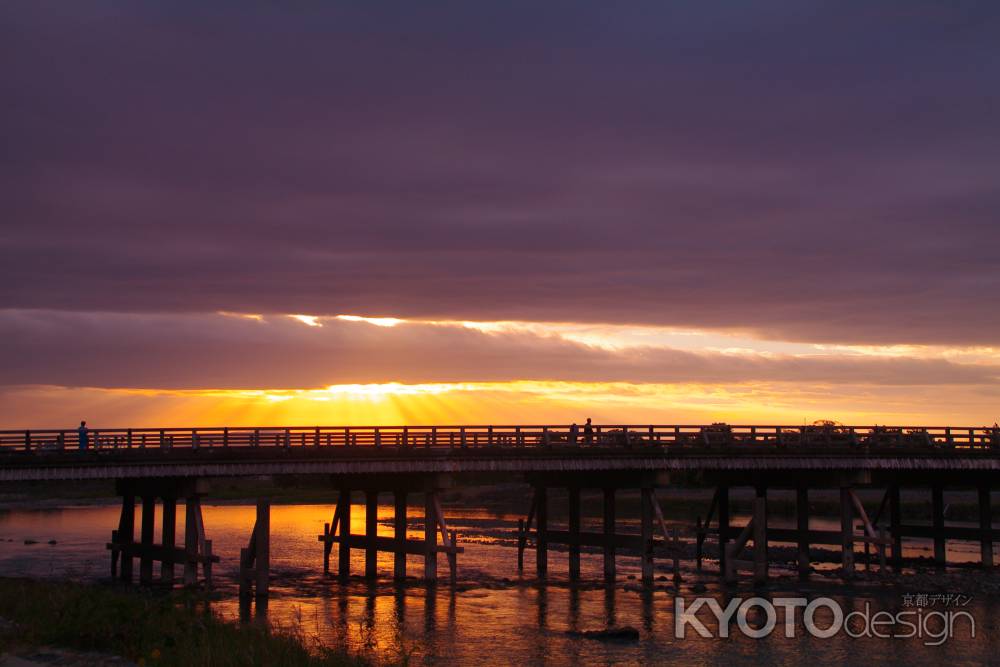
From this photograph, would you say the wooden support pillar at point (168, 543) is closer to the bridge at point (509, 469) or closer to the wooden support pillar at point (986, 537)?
the bridge at point (509, 469)

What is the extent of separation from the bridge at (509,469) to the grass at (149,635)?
9290 mm

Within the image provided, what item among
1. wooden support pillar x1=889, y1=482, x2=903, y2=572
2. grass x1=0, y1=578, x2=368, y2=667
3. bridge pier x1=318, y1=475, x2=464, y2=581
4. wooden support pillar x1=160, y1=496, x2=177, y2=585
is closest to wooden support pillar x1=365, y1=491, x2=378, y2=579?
bridge pier x1=318, y1=475, x2=464, y2=581

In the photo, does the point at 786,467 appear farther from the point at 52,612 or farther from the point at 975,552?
the point at 52,612

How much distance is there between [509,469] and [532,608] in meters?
7.14

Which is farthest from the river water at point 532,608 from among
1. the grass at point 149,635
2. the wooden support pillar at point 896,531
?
the wooden support pillar at point 896,531

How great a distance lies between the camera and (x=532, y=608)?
3725 centimetres

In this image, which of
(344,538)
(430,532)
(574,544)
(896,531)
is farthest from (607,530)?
(896,531)

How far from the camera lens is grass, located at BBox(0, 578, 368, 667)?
822 inches

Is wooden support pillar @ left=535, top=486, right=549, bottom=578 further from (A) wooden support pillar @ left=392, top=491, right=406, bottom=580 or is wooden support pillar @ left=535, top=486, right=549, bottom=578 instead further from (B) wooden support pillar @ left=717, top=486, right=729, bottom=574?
(B) wooden support pillar @ left=717, top=486, right=729, bottom=574

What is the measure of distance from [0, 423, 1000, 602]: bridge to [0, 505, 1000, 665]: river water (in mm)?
1681

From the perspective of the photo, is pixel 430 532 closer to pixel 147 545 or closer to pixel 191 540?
pixel 191 540

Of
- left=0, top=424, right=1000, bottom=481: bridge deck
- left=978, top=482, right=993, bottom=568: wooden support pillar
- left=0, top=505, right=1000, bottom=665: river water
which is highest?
left=0, top=424, right=1000, bottom=481: bridge deck

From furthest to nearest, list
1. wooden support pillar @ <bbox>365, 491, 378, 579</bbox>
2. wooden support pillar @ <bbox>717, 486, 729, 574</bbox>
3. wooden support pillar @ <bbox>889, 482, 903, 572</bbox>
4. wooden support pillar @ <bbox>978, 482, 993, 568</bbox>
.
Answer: wooden support pillar @ <bbox>889, 482, 903, 572</bbox> < wooden support pillar @ <bbox>978, 482, 993, 568</bbox> < wooden support pillar @ <bbox>717, 486, 729, 574</bbox> < wooden support pillar @ <bbox>365, 491, 378, 579</bbox>

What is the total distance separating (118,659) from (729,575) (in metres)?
27.6
